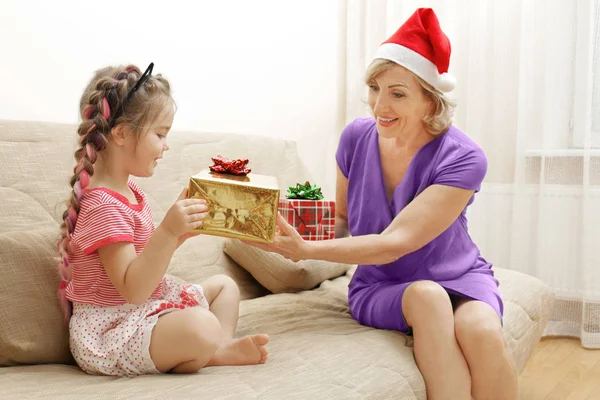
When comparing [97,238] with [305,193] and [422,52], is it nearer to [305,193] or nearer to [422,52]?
[305,193]

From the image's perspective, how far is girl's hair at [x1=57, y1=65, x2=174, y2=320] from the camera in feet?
4.88

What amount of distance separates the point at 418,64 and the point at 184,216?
31.2 inches

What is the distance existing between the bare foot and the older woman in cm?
25

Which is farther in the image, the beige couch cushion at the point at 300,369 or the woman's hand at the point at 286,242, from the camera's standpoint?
the woman's hand at the point at 286,242

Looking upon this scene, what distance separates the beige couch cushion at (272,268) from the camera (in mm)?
2135

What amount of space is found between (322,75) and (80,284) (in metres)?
2.33

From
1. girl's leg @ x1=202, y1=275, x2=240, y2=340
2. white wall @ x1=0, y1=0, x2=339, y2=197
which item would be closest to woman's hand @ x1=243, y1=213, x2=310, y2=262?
girl's leg @ x1=202, y1=275, x2=240, y2=340

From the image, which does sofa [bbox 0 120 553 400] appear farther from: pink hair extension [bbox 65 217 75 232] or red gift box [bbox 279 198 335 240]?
red gift box [bbox 279 198 335 240]

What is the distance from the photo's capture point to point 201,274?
2.04 meters

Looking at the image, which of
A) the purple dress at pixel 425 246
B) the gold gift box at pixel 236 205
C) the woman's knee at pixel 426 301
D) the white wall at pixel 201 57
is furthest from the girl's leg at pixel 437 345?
the white wall at pixel 201 57

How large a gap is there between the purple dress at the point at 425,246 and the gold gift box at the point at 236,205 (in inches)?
18.4

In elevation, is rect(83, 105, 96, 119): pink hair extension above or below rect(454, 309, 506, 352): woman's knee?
above

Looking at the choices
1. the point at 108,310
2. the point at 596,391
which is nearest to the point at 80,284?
the point at 108,310

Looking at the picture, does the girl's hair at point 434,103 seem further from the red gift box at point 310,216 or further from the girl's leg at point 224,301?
the girl's leg at point 224,301
